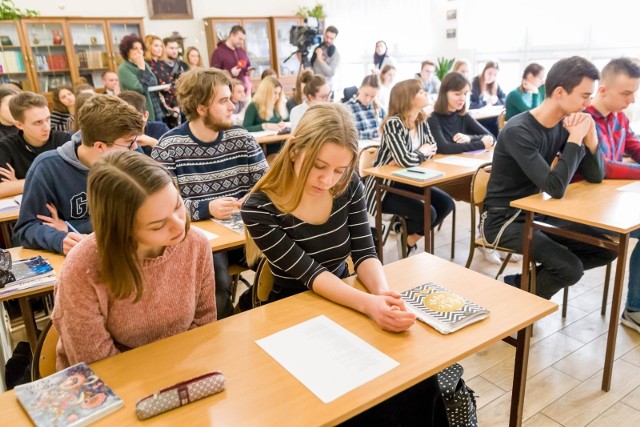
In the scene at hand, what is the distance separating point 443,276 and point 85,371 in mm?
1020

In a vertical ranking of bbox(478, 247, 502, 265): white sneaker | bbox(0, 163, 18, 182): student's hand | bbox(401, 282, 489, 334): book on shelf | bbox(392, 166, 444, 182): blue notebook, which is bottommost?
bbox(478, 247, 502, 265): white sneaker

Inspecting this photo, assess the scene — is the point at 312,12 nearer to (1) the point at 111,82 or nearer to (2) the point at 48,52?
(1) the point at 111,82

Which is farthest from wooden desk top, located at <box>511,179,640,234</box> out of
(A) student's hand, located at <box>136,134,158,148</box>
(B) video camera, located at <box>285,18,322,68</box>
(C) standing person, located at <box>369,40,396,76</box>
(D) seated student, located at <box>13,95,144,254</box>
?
(C) standing person, located at <box>369,40,396,76</box>

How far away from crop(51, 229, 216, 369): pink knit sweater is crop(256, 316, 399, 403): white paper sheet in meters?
0.28

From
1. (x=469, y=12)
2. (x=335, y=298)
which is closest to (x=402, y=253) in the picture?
(x=335, y=298)

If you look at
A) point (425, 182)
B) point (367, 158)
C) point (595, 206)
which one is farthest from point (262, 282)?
point (367, 158)

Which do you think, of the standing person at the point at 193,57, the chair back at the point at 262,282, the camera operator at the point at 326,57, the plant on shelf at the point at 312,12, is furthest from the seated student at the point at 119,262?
the plant on shelf at the point at 312,12

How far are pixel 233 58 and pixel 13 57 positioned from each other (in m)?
2.86

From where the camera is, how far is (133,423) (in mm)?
955

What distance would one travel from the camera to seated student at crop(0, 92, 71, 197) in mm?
2678

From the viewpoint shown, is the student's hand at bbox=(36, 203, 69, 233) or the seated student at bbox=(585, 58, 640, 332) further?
the seated student at bbox=(585, 58, 640, 332)

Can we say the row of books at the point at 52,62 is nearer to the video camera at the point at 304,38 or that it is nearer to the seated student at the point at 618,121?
the video camera at the point at 304,38

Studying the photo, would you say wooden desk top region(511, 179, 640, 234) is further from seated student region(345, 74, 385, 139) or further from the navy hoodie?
seated student region(345, 74, 385, 139)

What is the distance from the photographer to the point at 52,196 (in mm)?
1991
